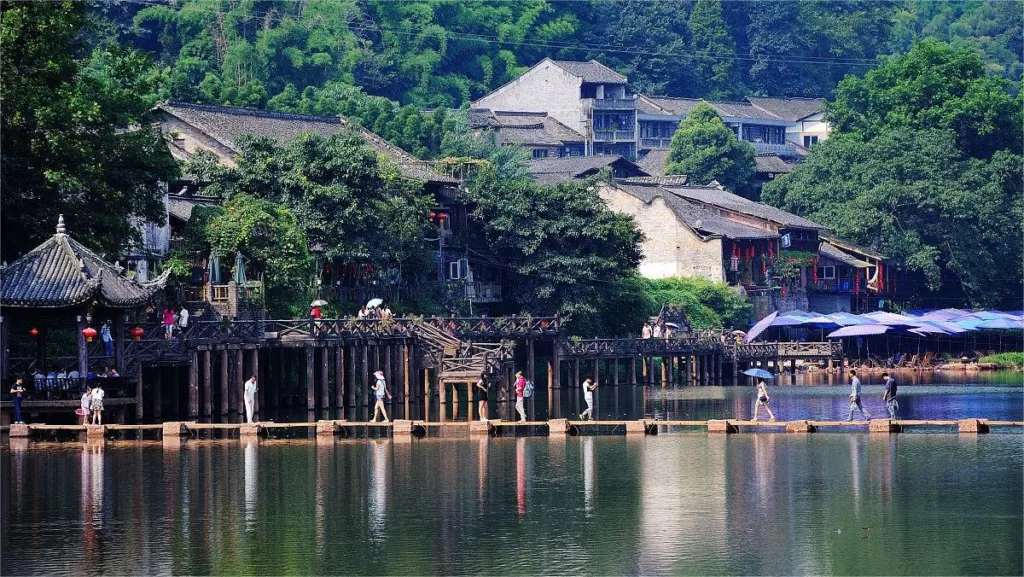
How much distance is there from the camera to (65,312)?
184 ft

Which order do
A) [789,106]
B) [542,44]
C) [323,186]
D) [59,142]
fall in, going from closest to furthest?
[59,142] < [323,186] < [542,44] < [789,106]

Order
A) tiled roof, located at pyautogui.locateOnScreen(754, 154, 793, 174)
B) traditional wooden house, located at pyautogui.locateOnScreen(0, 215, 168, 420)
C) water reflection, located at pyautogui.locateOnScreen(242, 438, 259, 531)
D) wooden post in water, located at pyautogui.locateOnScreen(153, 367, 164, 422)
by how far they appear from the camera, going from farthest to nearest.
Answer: tiled roof, located at pyautogui.locateOnScreen(754, 154, 793, 174), wooden post in water, located at pyautogui.locateOnScreen(153, 367, 164, 422), traditional wooden house, located at pyautogui.locateOnScreen(0, 215, 168, 420), water reflection, located at pyautogui.locateOnScreen(242, 438, 259, 531)

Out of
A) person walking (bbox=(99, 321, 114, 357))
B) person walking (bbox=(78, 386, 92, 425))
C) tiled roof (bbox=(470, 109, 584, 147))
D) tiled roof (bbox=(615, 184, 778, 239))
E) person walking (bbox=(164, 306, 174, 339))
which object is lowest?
person walking (bbox=(78, 386, 92, 425))

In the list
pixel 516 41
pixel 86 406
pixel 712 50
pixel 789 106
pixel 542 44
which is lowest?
pixel 86 406

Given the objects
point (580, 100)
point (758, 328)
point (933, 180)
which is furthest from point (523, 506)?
point (580, 100)

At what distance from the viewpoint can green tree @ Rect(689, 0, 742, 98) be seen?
16050cm

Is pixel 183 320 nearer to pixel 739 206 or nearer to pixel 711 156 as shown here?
pixel 739 206

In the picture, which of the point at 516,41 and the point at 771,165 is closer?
the point at 771,165

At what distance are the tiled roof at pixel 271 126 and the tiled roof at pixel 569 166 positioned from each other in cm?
2103

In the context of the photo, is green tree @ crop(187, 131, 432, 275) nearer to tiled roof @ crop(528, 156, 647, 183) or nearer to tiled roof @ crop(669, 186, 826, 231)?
tiled roof @ crop(669, 186, 826, 231)

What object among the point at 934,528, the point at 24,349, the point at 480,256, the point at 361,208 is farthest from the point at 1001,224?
the point at 934,528

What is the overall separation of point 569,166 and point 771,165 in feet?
70.2

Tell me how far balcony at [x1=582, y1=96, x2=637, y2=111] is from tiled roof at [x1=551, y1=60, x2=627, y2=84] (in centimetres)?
143

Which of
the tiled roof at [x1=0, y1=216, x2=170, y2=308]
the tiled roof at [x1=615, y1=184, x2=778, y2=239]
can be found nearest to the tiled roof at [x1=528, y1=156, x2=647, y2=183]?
the tiled roof at [x1=615, y1=184, x2=778, y2=239]
